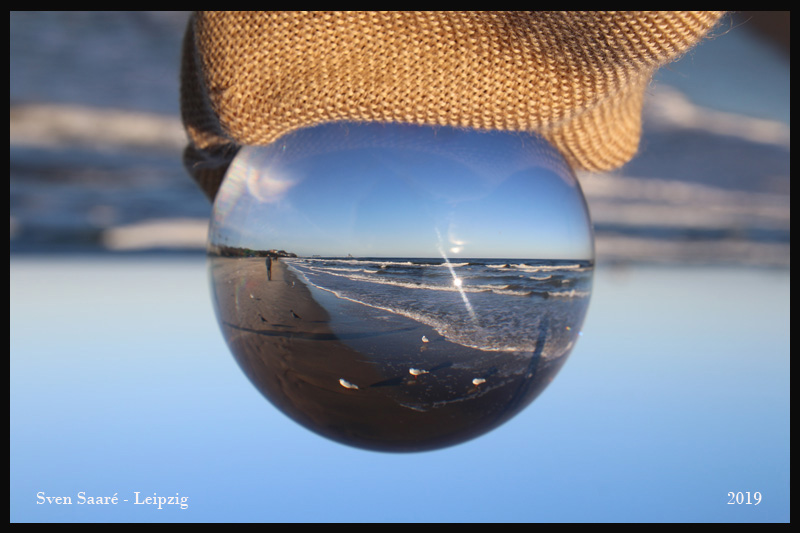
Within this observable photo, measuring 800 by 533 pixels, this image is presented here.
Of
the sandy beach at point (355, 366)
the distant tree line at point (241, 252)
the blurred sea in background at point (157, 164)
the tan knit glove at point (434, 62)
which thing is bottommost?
the sandy beach at point (355, 366)

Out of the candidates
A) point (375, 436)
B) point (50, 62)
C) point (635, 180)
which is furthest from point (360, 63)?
point (635, 180)

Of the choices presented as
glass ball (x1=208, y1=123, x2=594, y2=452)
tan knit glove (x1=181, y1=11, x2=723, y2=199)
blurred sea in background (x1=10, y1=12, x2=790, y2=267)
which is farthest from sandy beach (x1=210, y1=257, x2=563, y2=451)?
blurred sea in background (x1=10, y1=12, x2=790, y2=267)

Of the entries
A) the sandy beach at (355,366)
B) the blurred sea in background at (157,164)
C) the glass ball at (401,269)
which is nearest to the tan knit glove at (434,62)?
the glass ball at (401,269)

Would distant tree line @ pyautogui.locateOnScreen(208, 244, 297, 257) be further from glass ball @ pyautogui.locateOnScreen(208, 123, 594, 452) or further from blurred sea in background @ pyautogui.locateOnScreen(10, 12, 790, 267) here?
blurred sea in background @ pyautogui.locateOnScreen(10, 12, 790, 267)

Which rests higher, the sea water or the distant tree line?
the distant tree line

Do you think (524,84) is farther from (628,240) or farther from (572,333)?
(628,240)

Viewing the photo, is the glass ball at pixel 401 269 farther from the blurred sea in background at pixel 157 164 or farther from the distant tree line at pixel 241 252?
the blurred sea in background at pixel 157 164

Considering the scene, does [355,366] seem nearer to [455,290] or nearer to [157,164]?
[455,290]
